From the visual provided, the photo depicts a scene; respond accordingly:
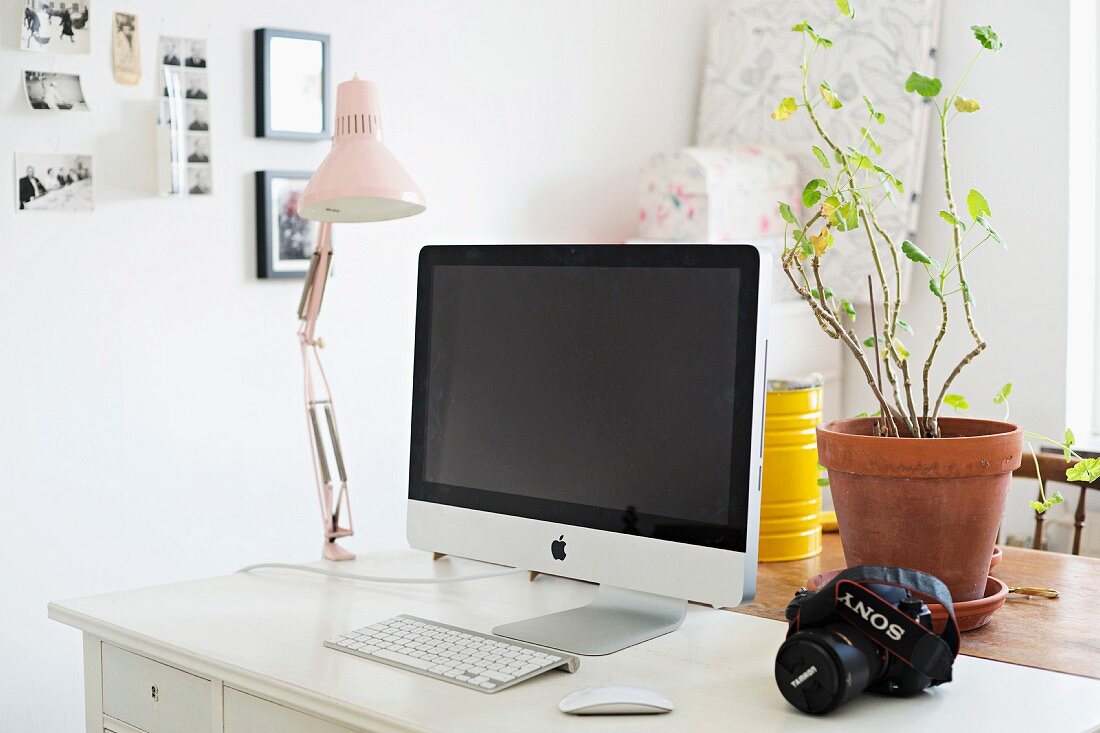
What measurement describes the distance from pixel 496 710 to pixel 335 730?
19 centimetres

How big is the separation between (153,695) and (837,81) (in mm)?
2529

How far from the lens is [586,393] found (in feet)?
4.65

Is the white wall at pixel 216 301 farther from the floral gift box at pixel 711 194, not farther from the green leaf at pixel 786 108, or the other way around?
the green leaf at pixel 786 108

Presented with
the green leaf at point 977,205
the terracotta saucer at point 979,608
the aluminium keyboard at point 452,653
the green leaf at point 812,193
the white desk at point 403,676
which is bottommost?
the white desk at point 403,676

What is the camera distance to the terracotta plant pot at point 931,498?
135cm

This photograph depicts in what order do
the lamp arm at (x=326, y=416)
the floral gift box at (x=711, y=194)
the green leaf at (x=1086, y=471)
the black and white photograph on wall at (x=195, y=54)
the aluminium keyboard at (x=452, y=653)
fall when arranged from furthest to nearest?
1. the floral gift box at (x=711, y=194)
2. the black and white photograph on wall at (x=195, y=54)
3. the lamp arm at (x=326, y=416)
4. the green leaf at (x=1086, y=471)
5. the aluminium keyboard at (x=452, y=653)

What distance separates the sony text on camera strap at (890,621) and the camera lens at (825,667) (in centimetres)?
2

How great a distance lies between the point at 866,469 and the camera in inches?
54.4

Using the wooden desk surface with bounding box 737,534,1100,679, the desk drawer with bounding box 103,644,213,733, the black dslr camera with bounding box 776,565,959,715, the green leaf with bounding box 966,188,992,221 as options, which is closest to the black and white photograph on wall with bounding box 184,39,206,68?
the desk drawer with bounding box 103,644,213,733

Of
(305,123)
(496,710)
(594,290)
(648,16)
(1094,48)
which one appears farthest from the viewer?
(648,16)

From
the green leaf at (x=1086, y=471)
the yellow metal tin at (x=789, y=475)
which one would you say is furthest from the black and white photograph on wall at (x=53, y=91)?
the green leaf at (x=1086, y=471)

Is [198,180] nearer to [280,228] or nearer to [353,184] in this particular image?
[280,228]

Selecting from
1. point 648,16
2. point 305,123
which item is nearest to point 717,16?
point 648,16

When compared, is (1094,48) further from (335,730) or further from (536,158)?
(335,730)
